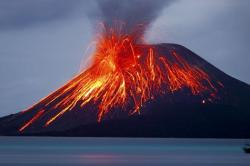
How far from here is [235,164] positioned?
111 metres

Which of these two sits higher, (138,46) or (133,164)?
(138,46)

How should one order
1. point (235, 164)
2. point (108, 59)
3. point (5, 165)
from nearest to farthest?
1. point (5, 165)
2. point (235, 164)
3. point (108, 59)

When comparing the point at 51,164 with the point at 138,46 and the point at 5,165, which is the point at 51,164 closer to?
the point at 5,165

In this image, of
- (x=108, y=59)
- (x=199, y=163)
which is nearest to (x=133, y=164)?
(x=199, y=163)

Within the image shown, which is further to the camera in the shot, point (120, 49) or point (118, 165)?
point (120, 49)

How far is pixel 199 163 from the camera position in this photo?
111188mm

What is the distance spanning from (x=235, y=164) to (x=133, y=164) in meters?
13.1

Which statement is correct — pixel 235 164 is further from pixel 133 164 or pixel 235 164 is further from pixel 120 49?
pixel 120 49

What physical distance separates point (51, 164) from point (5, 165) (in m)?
5.72

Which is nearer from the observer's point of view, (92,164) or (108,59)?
(92,164)

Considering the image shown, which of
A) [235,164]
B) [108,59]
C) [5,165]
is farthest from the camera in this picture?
[108,59]

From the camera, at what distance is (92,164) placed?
10688 cm

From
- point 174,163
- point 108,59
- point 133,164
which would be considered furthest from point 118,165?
point 108,59

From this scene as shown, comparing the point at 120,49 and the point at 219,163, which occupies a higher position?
the point at 120,49
